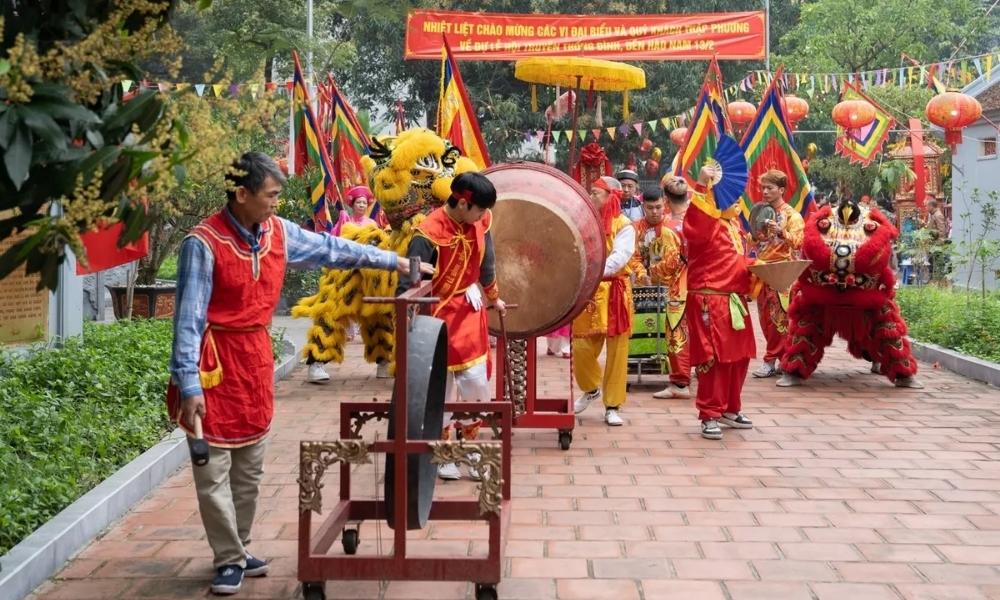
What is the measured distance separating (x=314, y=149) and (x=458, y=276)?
6172mm

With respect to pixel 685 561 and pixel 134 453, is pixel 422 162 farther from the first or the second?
pixel 685 561

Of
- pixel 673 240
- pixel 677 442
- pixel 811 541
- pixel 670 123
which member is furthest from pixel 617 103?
pixel 811 541

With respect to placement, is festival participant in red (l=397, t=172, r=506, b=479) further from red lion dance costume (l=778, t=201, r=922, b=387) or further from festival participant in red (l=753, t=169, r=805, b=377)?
red lion dance costume (l=778, t=201, r=922, b=387)

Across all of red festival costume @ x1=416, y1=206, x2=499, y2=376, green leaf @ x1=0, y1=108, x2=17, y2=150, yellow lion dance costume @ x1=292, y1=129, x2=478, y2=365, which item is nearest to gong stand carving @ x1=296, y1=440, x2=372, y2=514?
red festival costume @ x1=416, y1=206, x2=499, y2=376

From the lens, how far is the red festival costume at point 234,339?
463cm

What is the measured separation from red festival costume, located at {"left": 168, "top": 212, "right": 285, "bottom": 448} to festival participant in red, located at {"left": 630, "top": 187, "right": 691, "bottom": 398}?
5552 millimetres

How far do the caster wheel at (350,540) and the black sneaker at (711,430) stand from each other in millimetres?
3469

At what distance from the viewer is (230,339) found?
4715 mm

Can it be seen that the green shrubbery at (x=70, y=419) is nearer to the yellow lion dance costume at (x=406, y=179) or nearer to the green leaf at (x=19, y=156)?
the yellow lion dance costume at (x=406, y=179)

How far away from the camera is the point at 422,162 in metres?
7.16

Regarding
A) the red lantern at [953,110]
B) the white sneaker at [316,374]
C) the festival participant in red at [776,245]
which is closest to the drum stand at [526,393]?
the festival participant in red at [776,245]

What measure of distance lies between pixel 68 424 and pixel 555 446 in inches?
119

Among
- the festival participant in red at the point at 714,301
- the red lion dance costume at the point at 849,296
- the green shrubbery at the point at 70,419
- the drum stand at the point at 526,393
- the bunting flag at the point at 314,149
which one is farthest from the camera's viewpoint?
the bunting flag at the point at 314,149

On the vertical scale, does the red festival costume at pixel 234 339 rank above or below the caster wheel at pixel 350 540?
above
